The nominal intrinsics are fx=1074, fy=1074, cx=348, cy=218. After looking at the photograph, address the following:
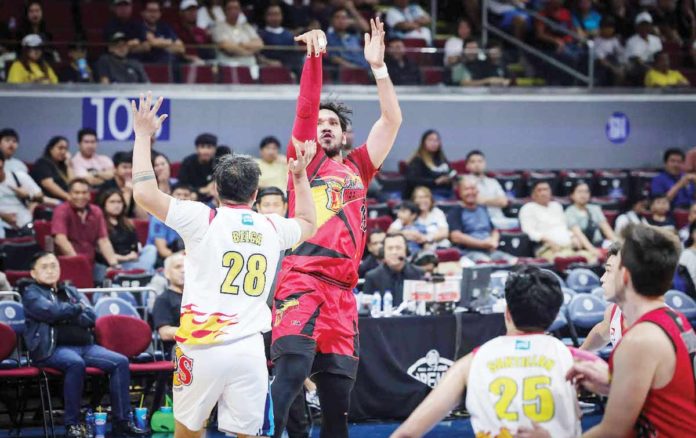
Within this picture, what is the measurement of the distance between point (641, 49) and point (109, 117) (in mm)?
8791

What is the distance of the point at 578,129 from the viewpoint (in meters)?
18.3

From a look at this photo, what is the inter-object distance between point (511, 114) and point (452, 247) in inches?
208

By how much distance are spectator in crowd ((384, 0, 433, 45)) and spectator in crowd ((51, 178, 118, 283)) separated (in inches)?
262

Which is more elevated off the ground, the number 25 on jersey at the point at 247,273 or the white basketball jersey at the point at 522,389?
the number 25 on jersey at the point at 247,273

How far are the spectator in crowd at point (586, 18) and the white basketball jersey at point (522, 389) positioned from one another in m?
14.8

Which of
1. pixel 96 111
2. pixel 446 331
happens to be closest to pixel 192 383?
pixel 446 331

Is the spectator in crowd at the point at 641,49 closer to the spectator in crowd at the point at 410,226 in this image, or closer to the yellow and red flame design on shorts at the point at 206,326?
the spectator in crowd at the point at 410,226

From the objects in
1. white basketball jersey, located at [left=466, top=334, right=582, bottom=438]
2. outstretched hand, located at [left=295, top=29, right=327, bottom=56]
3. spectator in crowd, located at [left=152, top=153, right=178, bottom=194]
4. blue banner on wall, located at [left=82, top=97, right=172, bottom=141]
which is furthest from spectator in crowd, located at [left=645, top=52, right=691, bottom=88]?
white basketball jersey, located at [left=466, top=334, right=582, bottom=438]

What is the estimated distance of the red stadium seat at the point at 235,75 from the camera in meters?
15.1

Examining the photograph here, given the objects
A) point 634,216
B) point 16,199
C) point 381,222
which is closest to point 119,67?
point 16,199

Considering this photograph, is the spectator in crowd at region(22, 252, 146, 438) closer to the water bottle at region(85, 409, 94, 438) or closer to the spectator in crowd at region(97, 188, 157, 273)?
the water bottle at region(85, 409, 94, 438)

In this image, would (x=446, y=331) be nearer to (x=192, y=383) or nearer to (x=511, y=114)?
(x=192, y=383)

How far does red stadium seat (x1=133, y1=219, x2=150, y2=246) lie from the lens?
12258 mm

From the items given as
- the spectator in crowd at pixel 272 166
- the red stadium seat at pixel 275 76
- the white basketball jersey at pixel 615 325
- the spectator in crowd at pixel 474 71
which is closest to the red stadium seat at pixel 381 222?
the spectator in crowd at pixel 272 166
